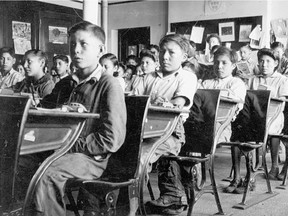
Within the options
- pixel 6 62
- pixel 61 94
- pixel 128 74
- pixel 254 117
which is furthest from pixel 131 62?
pixel 61 94

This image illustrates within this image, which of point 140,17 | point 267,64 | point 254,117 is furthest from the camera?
point 140,17

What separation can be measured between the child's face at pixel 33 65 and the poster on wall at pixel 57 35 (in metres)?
3.59

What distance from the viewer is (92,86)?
173 centimetres

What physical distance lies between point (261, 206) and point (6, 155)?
75.6 inches

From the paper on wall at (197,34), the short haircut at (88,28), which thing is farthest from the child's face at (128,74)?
the short haircut at (88,28)

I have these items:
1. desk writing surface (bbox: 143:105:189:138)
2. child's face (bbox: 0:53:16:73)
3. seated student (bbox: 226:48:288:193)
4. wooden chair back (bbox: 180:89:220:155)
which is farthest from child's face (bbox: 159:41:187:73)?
child's face (bbox: 0:53:16:73)

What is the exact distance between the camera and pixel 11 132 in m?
1.18

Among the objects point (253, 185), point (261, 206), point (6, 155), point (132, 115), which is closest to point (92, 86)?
point (132, 115)

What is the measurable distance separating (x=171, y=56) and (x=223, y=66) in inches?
35.0

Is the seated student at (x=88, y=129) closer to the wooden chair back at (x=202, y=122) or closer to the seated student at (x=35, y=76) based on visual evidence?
the wooden chair back at (x=202, y=122)

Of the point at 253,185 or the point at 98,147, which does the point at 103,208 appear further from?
the point at 253,185

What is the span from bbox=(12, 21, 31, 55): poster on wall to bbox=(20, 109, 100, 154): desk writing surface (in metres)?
5.32

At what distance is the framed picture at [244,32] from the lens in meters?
5.98

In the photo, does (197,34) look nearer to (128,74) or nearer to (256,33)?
(256,33)
